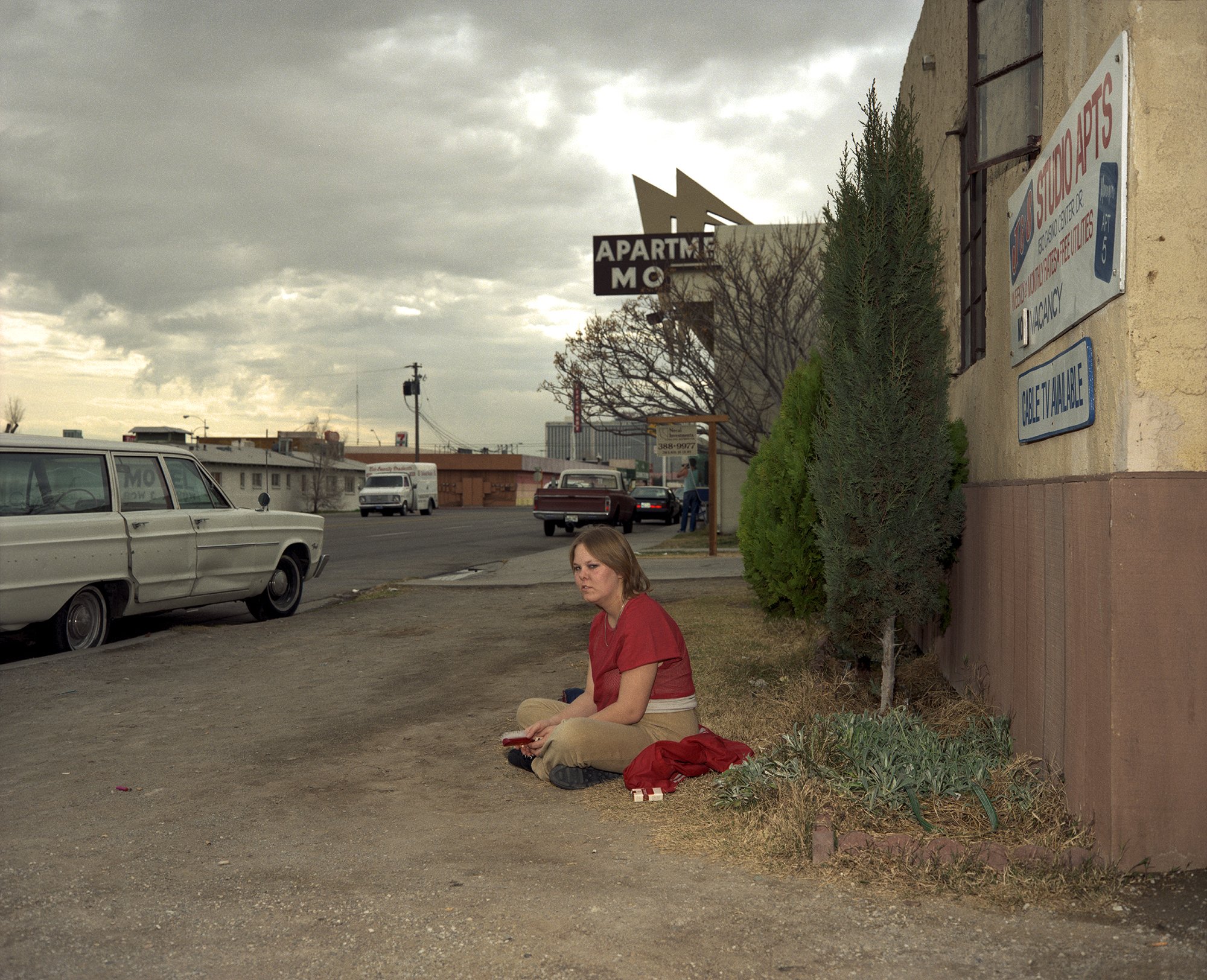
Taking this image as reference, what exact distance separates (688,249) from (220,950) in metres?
23.9

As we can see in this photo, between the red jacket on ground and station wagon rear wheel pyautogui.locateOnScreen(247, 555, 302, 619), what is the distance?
7.33 meters

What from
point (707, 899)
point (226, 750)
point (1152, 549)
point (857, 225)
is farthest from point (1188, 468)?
point (226, 750)

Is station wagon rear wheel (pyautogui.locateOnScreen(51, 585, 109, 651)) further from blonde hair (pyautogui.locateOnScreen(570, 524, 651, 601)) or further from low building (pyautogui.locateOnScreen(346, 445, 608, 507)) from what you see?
low building (pyautogui.locateOnScreen(346, 445, 608, 507))

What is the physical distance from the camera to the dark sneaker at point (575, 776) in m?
5.04

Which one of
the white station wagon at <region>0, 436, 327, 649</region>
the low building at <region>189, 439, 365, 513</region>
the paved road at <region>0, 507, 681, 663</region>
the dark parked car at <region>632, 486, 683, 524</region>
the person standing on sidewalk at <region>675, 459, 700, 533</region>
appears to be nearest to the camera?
the white station wagon at <region>0, 436, 327, 649</region>

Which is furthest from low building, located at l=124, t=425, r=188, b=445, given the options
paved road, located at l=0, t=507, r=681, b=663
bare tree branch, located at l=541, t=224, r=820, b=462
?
bare tree branch, located at l=541, t=224, r=820, b=462

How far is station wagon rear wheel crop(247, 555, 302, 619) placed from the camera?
1148cm

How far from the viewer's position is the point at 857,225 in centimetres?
591

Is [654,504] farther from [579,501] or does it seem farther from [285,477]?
[285,477]

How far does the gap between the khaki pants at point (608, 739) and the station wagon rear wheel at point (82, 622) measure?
5582mm

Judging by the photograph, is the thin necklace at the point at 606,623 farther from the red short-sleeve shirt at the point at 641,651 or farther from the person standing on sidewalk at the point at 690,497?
the person standing on sidewalk at the point at 690,497

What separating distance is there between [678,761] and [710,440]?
1463 cm

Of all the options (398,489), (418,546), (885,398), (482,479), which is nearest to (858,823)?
(885,398)

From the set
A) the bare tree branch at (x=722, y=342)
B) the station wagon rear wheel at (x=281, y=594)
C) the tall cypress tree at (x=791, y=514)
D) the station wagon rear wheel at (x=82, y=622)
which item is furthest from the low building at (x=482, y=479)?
the tall cypress tree at (x=791, y=514)
